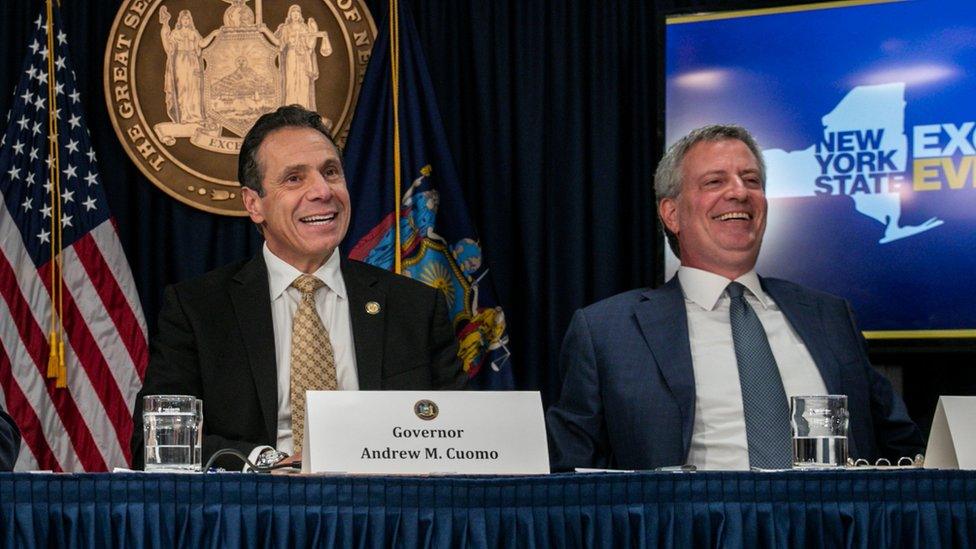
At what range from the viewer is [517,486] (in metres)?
1.92

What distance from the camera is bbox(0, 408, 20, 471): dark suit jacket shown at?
2.62 m

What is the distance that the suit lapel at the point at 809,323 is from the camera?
3201 mm

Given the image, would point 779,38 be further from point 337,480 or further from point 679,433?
point 337,480

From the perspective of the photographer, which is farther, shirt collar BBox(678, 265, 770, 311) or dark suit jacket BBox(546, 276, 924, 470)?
shirt collar BBox(678, 265, 770, 311)

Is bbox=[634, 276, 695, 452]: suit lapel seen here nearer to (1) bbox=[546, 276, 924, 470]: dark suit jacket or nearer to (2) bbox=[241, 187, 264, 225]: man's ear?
(1) bbox=[546, 276, 924, 470]: dark suit jacket

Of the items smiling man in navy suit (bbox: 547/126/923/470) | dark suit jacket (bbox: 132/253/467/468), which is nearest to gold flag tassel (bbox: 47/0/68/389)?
dark suit jacket (bbox: 132/253/467/468)

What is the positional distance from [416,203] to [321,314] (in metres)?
1.44

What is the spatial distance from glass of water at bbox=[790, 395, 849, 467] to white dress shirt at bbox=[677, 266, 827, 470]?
1.98 feet

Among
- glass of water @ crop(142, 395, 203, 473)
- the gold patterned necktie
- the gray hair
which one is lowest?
glass of water @ crop(142, 395, 203, 473)

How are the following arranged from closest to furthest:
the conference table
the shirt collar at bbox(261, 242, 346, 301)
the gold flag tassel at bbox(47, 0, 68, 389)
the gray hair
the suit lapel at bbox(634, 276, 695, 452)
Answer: the conference table < the suit lapel at bbox(634, 276, 695, 452) < the shirt collar at bbox(261, 242, 346, 301) < the gray hair < the gold flag tassel at bbox(47, 0, 68, 389)

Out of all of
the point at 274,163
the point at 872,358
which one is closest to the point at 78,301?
the point at 274,163

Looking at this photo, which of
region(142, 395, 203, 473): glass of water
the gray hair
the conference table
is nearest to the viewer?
the conference table

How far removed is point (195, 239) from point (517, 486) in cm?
331

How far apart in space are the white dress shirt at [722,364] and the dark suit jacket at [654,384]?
0.10 ft
